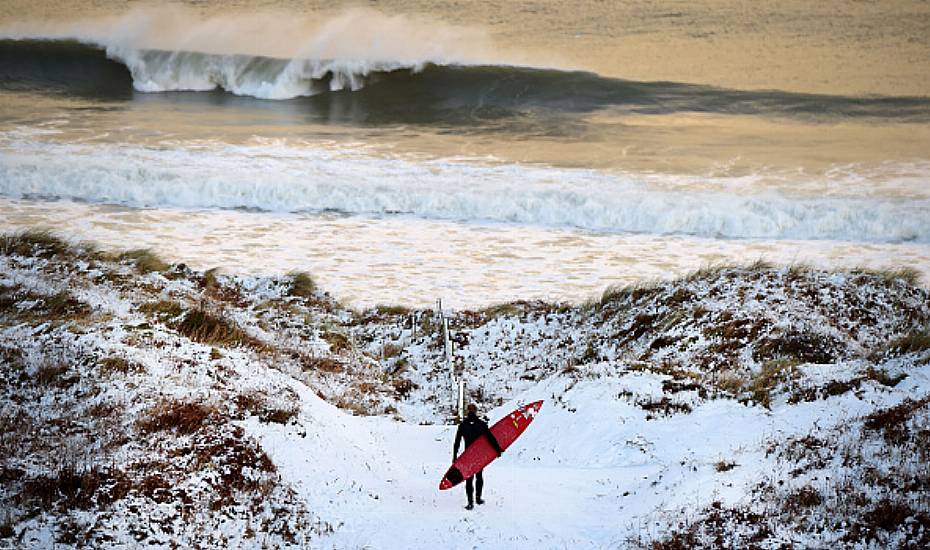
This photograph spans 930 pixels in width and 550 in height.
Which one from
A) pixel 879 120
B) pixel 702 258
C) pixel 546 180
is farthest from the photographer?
pixel 879 120

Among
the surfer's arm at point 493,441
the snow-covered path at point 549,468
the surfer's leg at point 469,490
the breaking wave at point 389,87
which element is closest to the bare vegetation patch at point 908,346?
the snow-covered path at point 549,468

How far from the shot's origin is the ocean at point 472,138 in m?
31.8

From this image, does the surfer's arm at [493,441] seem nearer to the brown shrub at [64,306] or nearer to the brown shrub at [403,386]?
the brown shrub at [403,386]

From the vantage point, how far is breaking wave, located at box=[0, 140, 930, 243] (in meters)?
33.7

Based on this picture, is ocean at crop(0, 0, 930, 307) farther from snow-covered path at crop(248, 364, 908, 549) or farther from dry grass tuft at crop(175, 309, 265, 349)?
snow-covered path at crop(248, 364, 908, 549)

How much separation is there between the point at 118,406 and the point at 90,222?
21.5m

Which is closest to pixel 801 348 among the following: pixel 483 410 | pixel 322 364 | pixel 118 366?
pixel 483 410

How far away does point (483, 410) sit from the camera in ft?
66.6

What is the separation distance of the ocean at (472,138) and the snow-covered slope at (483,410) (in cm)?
455

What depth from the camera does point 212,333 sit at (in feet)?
69.4

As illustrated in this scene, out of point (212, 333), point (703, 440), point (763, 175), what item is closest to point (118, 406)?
point (212, 333)

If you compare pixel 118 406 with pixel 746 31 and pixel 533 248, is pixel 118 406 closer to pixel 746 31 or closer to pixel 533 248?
pixel 533 248

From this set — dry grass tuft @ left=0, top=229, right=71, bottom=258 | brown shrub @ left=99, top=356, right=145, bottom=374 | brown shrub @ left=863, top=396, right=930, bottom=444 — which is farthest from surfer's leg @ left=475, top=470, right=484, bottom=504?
dry grass tuft @ left=0, top=229, right=71, bottom=258

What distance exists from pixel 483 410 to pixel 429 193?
17320 millimetres
